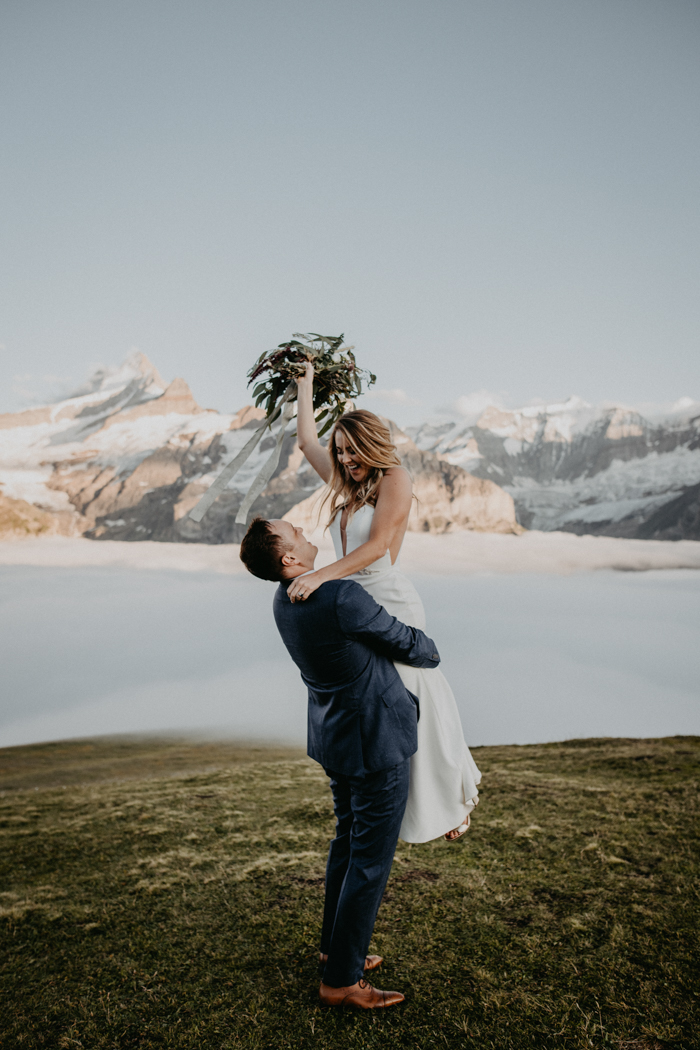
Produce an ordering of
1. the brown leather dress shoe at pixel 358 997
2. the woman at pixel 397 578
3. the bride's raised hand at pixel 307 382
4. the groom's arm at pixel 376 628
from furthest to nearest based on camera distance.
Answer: the bride's raised hand at pixel 307 382
the brown leather dress shoe at pixel 358 997
the woman at pixel 397 578
the groom's arm at pixel 376 628

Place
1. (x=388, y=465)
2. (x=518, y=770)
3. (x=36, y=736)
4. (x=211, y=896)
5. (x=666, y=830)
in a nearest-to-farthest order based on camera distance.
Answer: (x=388, y=465) → (x=211, y=896) → (x=666, y=830) → (x=518, y=770) → (x=36, y=736)

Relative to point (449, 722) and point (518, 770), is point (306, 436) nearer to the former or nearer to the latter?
point (449, 722)

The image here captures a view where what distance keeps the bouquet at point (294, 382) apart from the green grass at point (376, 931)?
3.53 m

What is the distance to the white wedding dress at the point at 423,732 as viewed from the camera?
3572 millimetres

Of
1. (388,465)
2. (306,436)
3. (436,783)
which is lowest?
(436,783)

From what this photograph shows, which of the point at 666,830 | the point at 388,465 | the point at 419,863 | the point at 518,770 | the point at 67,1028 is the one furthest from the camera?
the point at 518,770

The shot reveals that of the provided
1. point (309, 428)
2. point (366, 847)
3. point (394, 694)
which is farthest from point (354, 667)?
point (309, 428)

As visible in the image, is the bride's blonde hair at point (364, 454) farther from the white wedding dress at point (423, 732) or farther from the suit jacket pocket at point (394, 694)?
the suit jacket pocket at point (394, 694)

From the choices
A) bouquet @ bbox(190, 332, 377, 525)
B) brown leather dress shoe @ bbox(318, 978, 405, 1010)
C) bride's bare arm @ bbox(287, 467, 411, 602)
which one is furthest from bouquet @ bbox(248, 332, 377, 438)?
brown leather dress shoe @ bbox(318, 978, 405, 1010)

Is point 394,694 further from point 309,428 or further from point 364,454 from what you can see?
point 309,428

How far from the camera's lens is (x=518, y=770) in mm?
13414

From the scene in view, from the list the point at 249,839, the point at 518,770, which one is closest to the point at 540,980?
the point at 249,839

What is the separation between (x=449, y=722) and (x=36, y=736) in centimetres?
21329

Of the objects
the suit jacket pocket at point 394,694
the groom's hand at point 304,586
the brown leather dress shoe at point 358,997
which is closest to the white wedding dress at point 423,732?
the suit jacket pocket at point 394,694
